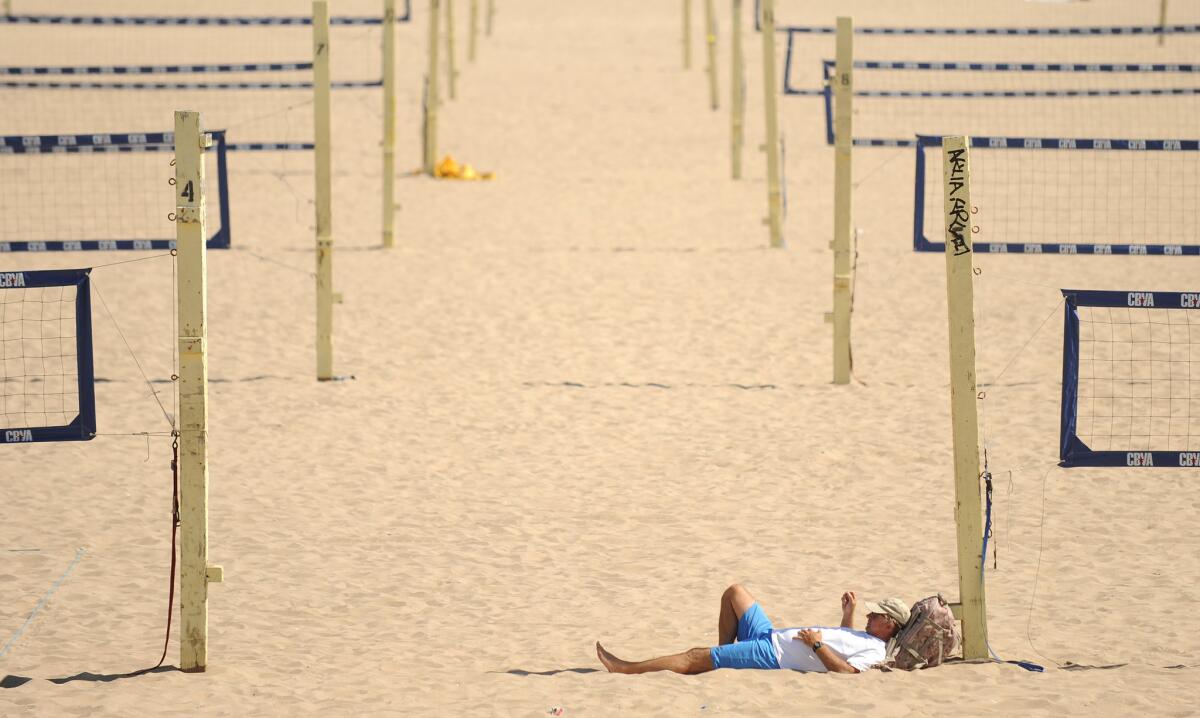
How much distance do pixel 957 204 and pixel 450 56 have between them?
18422mm

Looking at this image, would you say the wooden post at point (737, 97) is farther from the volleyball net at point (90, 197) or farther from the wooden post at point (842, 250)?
the wooden post at point (842, 250)

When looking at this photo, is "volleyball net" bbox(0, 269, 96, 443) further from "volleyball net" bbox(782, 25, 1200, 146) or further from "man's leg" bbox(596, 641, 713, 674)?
"volleyball net" bbox(782, 25, 1200, 146)

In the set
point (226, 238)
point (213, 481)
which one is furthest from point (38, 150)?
point (213, 481)

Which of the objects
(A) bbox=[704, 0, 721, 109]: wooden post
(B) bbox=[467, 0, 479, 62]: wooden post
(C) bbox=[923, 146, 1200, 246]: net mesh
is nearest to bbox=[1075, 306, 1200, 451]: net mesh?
(C) bbox=[923, 146, 1200, 246]: net mesh

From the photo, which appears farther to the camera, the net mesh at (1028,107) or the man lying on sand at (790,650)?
the net mesh at (1028,107)

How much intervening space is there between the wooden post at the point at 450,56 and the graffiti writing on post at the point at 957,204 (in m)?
17.1

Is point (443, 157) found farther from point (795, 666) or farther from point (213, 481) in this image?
point (795, 666)

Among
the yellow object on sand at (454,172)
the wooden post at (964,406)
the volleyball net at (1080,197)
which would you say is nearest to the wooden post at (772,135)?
the volleyball net at (1080,197)

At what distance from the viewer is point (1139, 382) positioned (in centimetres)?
1053

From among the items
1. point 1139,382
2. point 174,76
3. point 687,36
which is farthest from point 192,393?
point 687,36

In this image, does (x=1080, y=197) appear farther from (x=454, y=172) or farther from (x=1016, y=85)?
(x=454, y=172)

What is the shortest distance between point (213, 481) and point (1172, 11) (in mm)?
25000

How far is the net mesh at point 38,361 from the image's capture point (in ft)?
32.8

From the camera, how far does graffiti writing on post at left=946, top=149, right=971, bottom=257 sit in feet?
20.4
